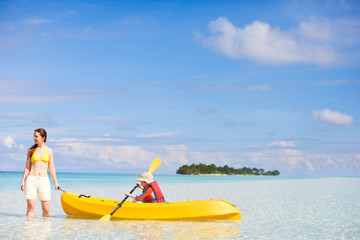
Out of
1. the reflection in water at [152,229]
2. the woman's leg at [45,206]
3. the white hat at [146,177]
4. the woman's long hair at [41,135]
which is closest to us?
the reflection in water at [152,229]

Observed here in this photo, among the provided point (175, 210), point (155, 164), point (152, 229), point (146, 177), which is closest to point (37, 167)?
point (146, 177)

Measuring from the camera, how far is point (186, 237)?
6.64 meters

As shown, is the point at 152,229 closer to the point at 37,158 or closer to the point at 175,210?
the point at 175,210

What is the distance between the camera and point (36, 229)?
23.5ft

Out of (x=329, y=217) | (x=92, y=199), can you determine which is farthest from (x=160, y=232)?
(x=329, y=217)

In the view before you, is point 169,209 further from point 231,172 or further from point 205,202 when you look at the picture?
point 231,172

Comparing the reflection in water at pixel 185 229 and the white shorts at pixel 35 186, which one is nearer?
the reflection in water at pixel 185 229

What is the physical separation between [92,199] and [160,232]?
2.41 meters

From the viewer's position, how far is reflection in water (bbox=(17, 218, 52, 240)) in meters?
6.54

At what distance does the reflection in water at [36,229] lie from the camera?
654 centimetres

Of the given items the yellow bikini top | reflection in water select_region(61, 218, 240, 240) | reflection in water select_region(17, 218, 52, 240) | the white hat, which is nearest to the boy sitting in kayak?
the white hat

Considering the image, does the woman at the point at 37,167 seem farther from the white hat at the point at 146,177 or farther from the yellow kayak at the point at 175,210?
the white hat at the point at 146,177

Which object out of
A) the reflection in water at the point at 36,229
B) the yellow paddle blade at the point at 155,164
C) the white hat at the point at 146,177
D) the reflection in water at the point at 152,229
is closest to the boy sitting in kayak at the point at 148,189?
the white hat at the point at 146,177

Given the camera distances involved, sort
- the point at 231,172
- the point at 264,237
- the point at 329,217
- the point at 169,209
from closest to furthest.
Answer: the point at 264,237
the point at 169,209
the point at 329,217
the point at 231,172
